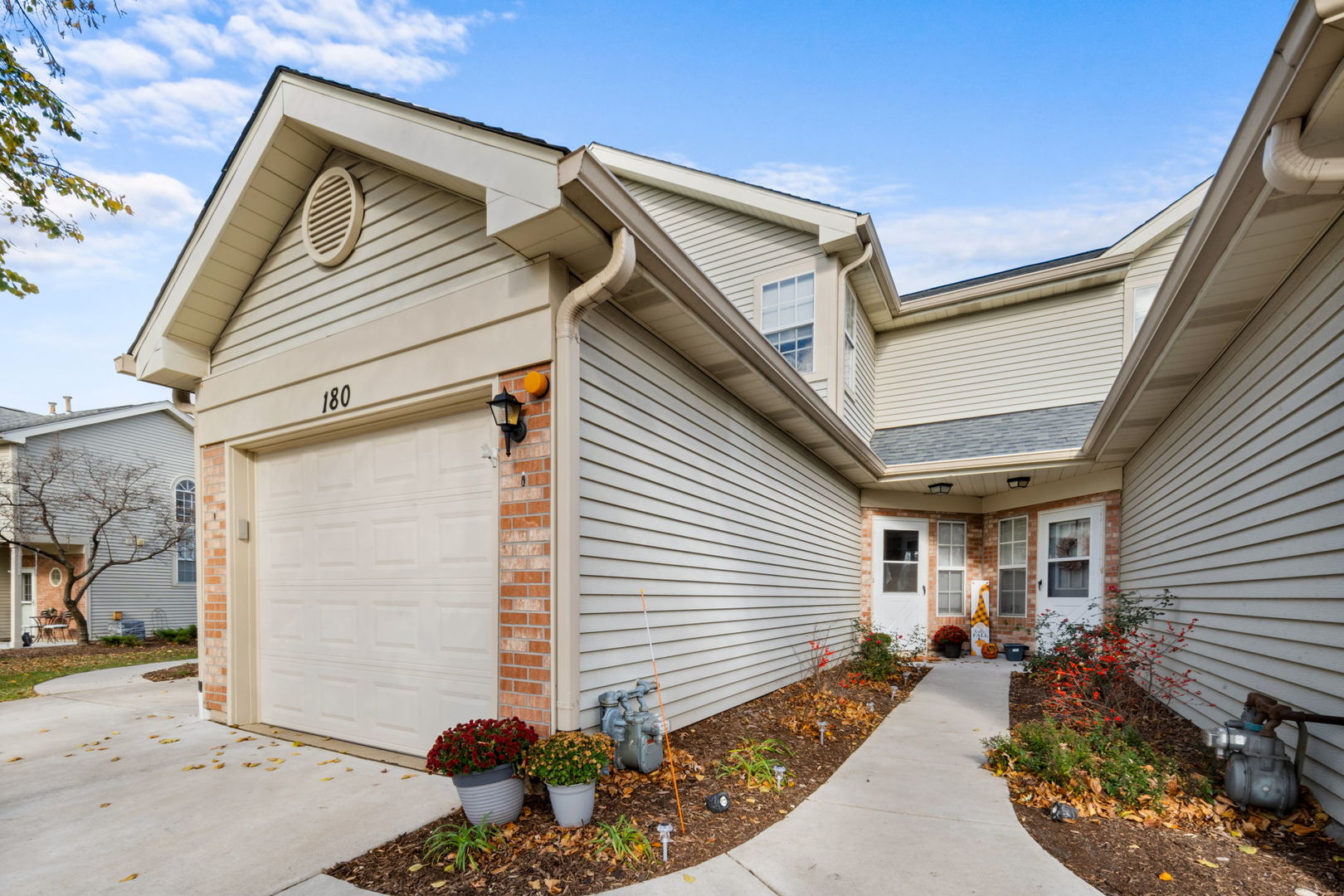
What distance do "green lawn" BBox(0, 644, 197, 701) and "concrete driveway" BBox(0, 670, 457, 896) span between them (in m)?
4.31

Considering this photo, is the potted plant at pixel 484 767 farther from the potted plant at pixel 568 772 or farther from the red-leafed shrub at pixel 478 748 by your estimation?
the potted plant at pixel 568 772

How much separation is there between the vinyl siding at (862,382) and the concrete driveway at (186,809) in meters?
7.13

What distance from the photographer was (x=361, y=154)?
4.82m

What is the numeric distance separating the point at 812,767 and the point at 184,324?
6.49 m

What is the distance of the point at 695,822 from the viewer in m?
3.52

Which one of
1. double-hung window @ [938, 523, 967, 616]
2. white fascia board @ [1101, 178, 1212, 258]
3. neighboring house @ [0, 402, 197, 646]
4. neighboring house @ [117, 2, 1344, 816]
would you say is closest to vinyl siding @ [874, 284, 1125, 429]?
white fascia board @ [1101, 178, 1212, 258]

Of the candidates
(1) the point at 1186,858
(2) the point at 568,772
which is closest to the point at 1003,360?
(1) the point at 1186,858

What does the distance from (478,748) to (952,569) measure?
32.0 ft

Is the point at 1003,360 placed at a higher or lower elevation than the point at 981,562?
higher

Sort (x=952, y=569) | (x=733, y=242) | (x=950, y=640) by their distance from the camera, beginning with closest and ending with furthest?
(x=733, y=242)
(x=950, y=640)
(x=952, y=569)

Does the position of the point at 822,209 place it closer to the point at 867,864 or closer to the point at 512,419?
the point at 512,419

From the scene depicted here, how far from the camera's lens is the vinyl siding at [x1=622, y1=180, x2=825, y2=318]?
9609mm

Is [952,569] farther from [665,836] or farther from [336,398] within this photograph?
[336,398]

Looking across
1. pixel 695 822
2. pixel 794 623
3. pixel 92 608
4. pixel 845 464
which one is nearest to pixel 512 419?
pixel 695 822
